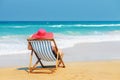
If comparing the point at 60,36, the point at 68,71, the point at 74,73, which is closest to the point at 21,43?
the point at 60,36

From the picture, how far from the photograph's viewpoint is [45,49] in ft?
23.6

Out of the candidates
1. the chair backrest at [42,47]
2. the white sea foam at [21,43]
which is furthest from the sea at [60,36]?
the chair backrest at [42,47]

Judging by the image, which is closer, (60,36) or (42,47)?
(42,47)

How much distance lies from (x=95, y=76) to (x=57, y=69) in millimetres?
1041

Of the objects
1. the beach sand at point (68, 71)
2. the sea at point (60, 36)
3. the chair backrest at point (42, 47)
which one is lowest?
the sea at point (60, 36)

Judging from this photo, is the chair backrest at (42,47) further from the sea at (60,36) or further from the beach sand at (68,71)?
the sea at (60,36)

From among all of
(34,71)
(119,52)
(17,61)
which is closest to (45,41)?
(34,71)

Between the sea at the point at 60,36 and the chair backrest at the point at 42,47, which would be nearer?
the chair backrest at the point at 42,47

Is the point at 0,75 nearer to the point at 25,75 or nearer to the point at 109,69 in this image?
the point at 25,75

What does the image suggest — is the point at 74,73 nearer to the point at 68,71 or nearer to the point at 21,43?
the point at 68,71

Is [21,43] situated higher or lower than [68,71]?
lower

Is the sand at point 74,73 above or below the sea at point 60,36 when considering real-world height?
above

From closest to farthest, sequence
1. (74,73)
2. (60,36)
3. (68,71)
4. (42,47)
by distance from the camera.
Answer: (74,73), (42,47), (68,71), (60,36)

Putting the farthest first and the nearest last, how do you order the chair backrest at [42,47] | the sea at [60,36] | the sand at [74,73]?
the sea at [60,36] < the chair backrest at [42,47] < the sand at [74,73]
